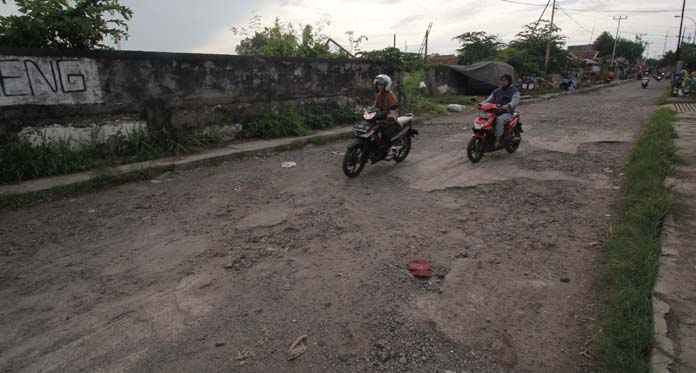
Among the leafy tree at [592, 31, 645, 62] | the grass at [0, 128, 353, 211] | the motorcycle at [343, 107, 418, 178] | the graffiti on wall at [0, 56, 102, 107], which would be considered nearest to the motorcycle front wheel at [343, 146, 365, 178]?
the motorcycle at [343, 107, 418, 178]

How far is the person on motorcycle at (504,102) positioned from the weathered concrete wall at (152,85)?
4916mm

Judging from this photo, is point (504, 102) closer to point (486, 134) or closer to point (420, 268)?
point (486, 134)

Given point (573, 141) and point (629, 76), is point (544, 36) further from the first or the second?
point (629, 76)

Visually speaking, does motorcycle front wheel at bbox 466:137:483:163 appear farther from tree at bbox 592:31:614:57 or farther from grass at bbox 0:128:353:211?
tree at bbox 592:31:614:57

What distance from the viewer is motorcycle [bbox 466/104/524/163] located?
21.5 ft

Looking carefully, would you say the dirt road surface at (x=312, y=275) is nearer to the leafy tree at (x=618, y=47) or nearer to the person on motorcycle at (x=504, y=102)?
the person on motorcycle at (x=504, y=102)

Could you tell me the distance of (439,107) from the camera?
1457 cm

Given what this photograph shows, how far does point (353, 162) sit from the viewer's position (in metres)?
5.90

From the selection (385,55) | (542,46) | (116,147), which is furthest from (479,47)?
(116,147)

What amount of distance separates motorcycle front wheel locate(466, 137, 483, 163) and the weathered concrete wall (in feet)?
15.9

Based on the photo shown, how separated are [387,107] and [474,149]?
5.26ft

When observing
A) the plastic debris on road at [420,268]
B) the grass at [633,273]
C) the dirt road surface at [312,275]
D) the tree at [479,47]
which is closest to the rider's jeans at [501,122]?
the dirt road surface at [312,275]

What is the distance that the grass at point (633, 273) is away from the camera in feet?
7.05

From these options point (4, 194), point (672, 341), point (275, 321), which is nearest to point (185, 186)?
point (4, 194)
